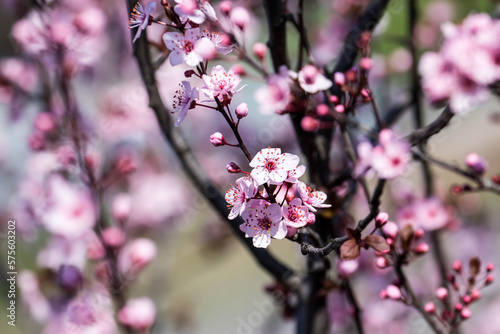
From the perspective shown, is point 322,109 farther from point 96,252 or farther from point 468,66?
point 96,252

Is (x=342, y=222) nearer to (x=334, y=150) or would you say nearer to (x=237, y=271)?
(x=334, y=150)

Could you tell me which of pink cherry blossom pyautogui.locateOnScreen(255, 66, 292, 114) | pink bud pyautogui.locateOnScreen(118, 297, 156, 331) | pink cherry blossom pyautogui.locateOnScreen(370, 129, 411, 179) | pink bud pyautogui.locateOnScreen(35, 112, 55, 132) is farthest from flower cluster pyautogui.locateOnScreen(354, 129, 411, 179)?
pink bud pyautogui.locateOnScreen(35, 112, 55, 132)

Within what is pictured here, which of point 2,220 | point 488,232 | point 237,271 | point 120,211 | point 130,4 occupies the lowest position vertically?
point 237,271

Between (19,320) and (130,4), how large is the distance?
1269mm

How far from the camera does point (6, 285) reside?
1393 millimetres

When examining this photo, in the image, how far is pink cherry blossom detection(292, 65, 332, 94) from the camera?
76 centimetres

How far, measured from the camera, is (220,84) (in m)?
0.64

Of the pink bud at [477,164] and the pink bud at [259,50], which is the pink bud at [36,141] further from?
the pink bud at [477,164]

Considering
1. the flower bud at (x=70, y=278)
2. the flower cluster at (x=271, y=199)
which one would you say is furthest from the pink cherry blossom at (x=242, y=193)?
the flower bud at (x=70, y=278)

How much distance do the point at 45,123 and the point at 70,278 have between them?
1.57 feet

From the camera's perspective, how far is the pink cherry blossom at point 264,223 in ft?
2.02

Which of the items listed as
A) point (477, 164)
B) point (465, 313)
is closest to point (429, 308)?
point (465, 313)

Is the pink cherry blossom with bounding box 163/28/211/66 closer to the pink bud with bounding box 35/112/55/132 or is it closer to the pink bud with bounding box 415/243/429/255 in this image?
the pink bud with bounding box 415/243/429/255

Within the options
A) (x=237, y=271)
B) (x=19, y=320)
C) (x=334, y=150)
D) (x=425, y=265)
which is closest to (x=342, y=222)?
(x=334, y=150)
